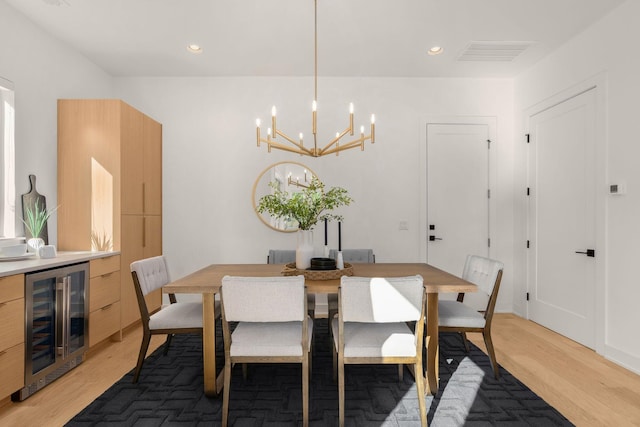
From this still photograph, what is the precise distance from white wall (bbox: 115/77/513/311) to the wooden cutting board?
4.42 feet

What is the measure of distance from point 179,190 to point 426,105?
10.7 ft

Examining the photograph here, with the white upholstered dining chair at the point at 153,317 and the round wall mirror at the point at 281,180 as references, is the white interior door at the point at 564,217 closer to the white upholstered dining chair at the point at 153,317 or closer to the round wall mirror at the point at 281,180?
the round wall mirror at the point at 281,180

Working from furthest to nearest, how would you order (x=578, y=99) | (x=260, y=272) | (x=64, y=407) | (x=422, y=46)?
(x=422, y=46) < (x=578, y=99) < (x=260, y=272) < (x=64, y=407)

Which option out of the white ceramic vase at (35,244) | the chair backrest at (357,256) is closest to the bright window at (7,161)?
the white ceramic vase at (35,244)

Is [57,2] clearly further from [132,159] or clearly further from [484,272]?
[484,272]

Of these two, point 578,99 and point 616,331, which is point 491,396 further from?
point 578,99

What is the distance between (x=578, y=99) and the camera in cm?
345

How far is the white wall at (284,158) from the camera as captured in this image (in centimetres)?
443

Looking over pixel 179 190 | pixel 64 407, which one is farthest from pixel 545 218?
pixel 64 407

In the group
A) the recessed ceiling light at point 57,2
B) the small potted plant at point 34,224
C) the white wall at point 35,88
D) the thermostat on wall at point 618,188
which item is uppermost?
the recessed ceiling light at point 57,2

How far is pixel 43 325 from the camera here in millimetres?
2508

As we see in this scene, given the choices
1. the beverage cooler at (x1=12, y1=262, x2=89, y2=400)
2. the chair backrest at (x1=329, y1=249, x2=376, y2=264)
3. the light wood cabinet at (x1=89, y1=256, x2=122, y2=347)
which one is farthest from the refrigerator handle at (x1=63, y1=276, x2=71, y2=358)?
the chair backrest at (x1=329, y1=249, x2=376, y2=264)

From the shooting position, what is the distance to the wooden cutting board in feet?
9.95

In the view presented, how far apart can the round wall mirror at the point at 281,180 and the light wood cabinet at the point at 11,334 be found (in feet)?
8.18
